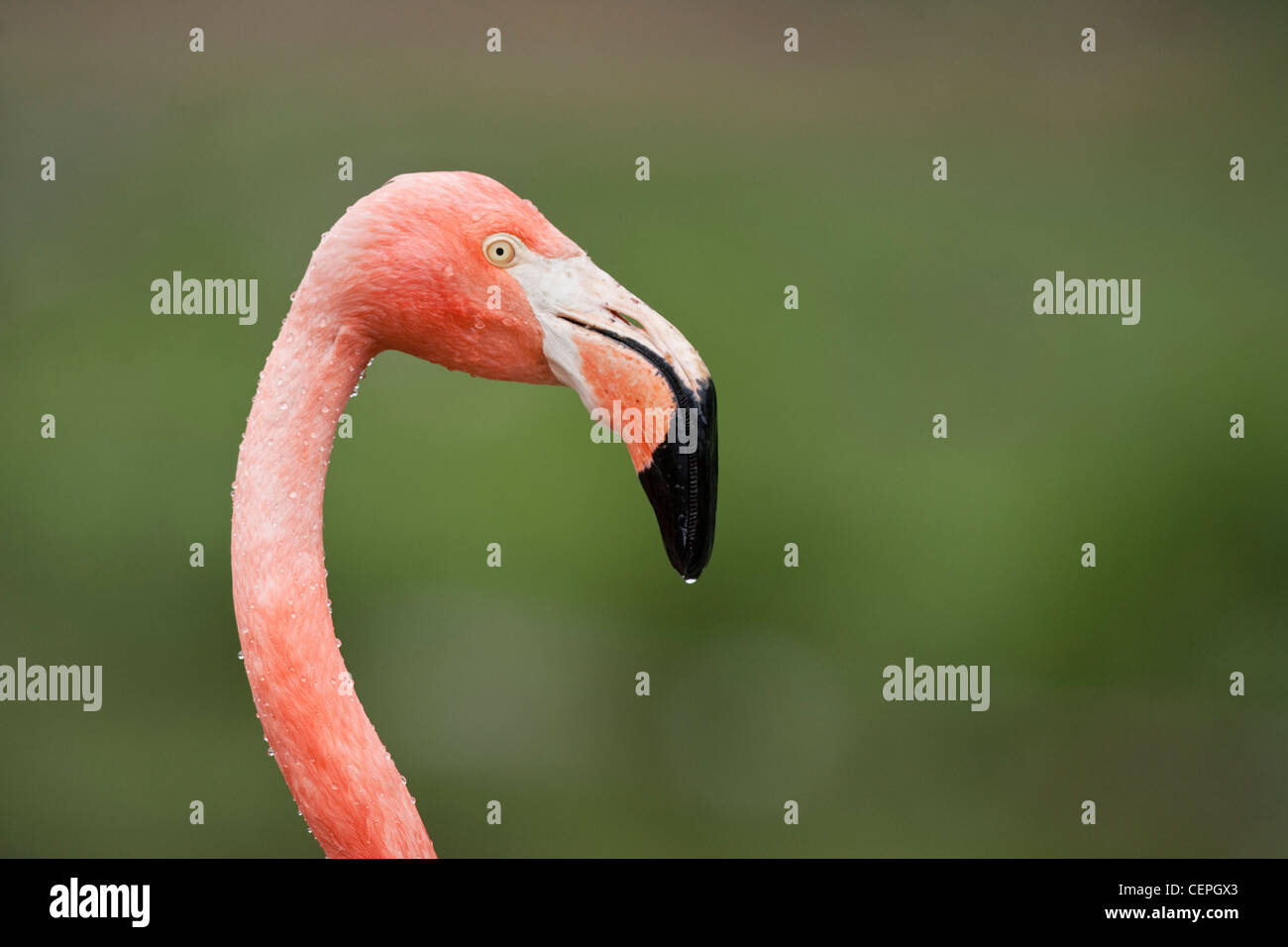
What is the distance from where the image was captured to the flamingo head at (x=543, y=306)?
202 cm

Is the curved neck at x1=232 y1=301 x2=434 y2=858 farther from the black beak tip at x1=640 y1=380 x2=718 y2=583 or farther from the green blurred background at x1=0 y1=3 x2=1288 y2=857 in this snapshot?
the green blurred background at x1=0 y1=3 x2=1288 y2=857

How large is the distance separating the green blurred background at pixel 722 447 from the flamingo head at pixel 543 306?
359 cm

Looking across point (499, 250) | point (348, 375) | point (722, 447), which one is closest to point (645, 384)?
point (499, 250)

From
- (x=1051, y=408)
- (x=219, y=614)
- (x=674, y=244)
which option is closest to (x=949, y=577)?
(x=1051, y=408)

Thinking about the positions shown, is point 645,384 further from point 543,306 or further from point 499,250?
point 499,250

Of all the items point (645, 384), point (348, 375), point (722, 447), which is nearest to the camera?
point (645, 384)

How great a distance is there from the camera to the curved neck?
2066 mm

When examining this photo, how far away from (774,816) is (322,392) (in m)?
4.15

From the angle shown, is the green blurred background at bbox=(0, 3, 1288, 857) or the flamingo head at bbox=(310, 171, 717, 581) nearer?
the flamingo head at bbox=(310, 171, 717, 581)

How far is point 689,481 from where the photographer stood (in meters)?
2.02

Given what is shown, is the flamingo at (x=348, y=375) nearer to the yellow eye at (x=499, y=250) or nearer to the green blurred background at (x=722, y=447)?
the yellow eye at (x=499, y=250)

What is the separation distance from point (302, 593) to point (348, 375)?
1.30 feet

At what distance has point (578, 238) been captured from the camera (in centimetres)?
848

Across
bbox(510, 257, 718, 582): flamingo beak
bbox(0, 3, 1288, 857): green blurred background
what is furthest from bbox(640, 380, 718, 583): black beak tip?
bbox(0, 3, 1288, 857): green blurred background
